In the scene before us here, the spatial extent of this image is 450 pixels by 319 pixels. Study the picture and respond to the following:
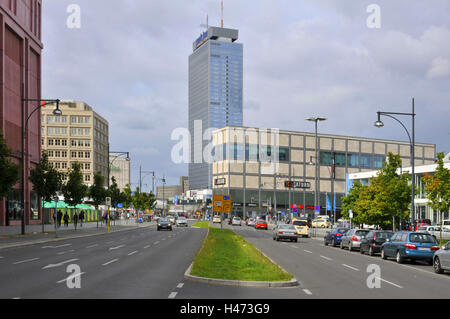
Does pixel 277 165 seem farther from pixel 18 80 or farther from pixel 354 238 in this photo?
pixel 354 238

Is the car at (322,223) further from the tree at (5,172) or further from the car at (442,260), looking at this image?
the car at (442,260)

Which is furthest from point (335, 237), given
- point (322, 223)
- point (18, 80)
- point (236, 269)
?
point (322, 223)

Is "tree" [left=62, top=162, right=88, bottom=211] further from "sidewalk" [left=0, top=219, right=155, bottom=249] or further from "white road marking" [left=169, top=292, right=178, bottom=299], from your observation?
"white road marking" [left=169, top=292, right=178, bottom=299]

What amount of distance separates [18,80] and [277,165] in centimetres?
7216

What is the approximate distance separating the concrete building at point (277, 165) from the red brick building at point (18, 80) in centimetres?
5901

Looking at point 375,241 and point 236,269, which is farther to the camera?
point 375,241

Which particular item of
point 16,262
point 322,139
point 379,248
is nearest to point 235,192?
point 322,139

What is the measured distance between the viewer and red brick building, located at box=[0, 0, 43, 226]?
181ft

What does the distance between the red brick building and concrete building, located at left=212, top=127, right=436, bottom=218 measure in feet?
194

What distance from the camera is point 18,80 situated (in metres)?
59.6

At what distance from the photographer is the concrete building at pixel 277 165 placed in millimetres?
120312

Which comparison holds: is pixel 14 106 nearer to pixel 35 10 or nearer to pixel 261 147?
pixel 35 10

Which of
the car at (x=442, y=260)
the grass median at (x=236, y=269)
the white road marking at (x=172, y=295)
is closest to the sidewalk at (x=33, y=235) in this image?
the grass median at (x=236, y=269)
